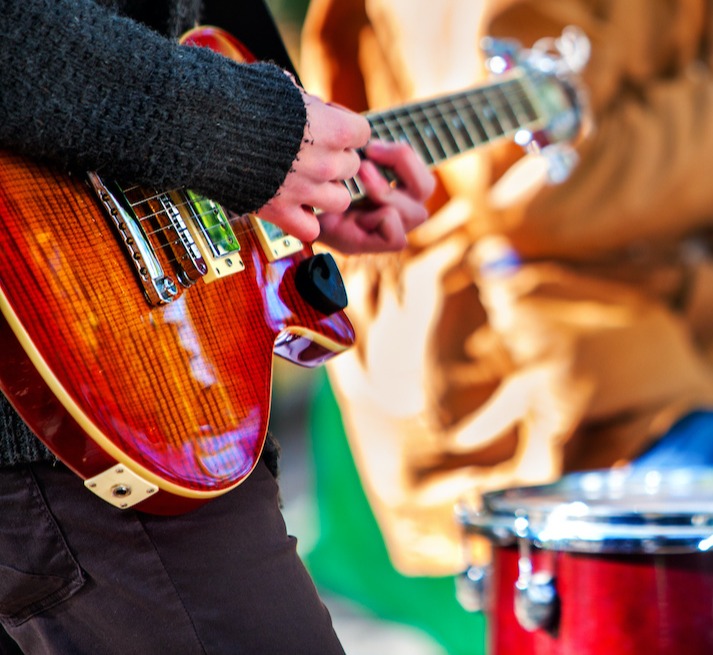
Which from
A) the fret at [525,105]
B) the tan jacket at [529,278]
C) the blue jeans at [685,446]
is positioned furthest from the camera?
the tan jacket at [529,278]

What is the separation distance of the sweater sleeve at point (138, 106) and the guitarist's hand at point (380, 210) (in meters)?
0.31

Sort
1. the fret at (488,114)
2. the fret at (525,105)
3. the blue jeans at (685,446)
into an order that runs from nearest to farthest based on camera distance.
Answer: the fret at (488,114), the fret at (525,105), the blue jeans at (685,446)

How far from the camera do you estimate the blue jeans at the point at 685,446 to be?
1.85 meters

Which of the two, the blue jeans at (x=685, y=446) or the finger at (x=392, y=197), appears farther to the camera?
the blue jeans at (x=685, y=446)

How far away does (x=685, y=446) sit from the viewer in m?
1.90

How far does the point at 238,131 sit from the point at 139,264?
0.45 ft

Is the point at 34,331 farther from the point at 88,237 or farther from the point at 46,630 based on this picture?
the point at 46,630

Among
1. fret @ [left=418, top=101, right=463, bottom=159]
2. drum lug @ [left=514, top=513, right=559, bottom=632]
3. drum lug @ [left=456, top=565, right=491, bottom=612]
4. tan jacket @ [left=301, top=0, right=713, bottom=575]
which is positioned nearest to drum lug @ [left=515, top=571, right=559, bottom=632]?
drum lug @ [left=514, top=513, right=559, bottom=632]

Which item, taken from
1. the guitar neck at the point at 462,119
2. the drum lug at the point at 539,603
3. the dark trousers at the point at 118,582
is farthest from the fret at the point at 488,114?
the dark trousers at the point at 118,582

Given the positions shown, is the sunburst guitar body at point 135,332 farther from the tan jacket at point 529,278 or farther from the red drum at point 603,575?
the tan jacket at point 529,278

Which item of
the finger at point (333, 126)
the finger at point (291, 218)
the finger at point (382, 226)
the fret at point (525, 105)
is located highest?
the finger at point (333, 126)

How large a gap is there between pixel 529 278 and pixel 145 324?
144 centimetres

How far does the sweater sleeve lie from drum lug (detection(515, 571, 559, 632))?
65 cm

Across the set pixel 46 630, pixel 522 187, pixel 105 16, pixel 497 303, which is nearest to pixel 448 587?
pixel 497 303
